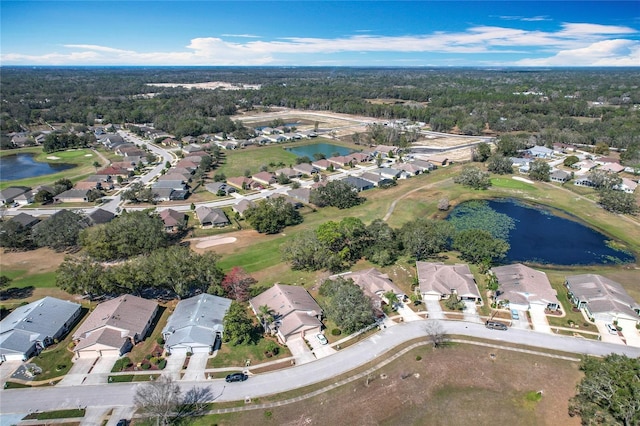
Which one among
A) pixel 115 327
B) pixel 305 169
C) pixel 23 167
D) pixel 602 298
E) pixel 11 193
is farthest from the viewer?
pixel 23 167

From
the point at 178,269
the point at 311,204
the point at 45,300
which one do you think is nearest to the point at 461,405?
the point at 178,269

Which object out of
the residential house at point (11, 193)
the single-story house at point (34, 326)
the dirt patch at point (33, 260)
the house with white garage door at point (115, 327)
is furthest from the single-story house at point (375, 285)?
the residential house at point (11, 193)

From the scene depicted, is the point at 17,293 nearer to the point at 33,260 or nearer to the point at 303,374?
the point at 33,260

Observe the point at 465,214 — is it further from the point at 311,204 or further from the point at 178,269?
the point at 178,269

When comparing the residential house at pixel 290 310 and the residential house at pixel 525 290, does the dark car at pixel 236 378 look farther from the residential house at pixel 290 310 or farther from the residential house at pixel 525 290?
the residential house at pixel 525 290

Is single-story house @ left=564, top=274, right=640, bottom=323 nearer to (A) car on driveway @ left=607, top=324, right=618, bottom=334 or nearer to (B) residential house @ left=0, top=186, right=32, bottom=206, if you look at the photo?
(A) car on driveway @ left=607, top=324, right=618, bottom=334

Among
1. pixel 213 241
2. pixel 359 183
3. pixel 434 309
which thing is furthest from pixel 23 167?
pixel 434 309
